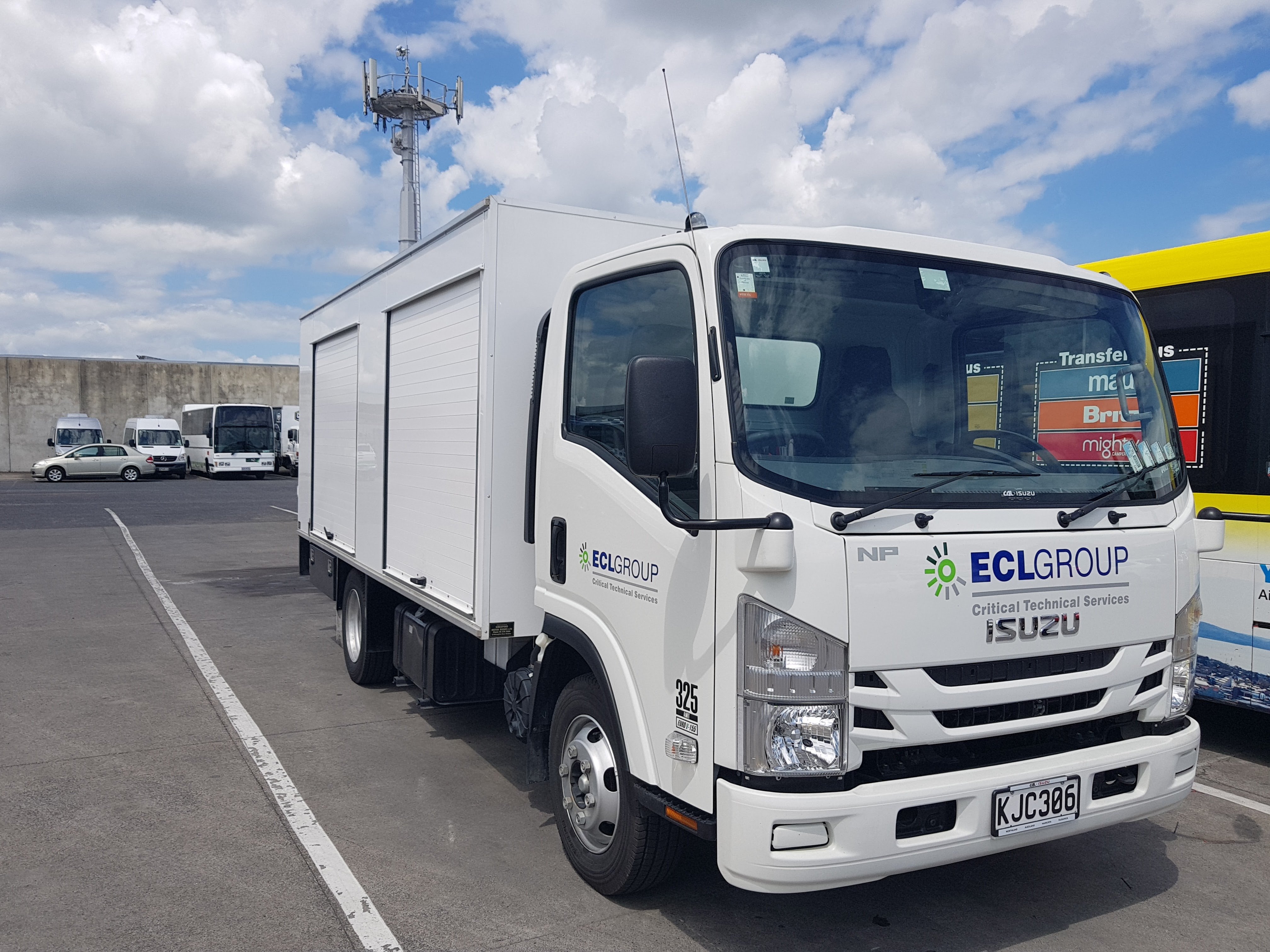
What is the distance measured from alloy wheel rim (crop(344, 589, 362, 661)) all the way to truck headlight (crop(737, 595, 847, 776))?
476cm

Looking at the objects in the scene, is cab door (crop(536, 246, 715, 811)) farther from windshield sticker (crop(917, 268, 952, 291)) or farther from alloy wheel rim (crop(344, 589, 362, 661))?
alloy wheel rim (crop(344, 589, 362, 661))

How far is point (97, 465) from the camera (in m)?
34.6

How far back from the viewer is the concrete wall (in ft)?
134

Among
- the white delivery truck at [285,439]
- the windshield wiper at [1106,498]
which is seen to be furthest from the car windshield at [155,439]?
the windshield wiper at [1106,498]

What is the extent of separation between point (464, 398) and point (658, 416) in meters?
2.02

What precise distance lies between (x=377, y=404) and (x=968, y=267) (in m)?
4.11

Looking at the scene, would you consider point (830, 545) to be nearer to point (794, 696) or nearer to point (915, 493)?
point (915, 493)

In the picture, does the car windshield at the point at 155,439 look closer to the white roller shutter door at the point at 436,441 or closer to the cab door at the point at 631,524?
the white roller shutter door at the point at 436,441

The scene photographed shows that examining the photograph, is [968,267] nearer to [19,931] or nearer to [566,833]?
[566,833]

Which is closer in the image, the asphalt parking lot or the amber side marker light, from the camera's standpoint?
the amber side marker light

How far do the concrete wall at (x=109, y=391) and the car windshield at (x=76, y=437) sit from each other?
4087 mm

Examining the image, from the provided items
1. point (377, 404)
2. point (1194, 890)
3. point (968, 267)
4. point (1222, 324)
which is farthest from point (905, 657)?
point (377, 404)

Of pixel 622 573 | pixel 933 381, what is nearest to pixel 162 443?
pixel 622 573

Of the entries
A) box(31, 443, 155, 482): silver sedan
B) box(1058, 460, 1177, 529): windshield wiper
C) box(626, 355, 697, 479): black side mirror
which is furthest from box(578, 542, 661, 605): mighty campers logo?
box(31, 443, 155, 482): silver sedan
